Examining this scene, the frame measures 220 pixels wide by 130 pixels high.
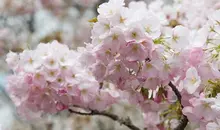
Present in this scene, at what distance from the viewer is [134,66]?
4.41 ft

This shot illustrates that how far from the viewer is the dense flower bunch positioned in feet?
4.29

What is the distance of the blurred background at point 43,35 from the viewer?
4.23 m

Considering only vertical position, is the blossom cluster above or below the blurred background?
above

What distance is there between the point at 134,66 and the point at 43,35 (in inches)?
123

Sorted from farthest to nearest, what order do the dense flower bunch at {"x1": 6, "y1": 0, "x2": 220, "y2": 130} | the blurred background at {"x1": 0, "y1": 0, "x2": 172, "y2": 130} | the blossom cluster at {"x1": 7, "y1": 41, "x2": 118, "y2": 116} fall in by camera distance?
the blurred background at {"x1": 0, "y1": 0, "x2": 172, "y2": 130} → the blossom cluster at {"x1": 7, "y1": 41, "x2": 118, "y2": 116} → the dense flower bunch at {"x1": 6, "y1": 0, "x2": 220, "y2": 130}

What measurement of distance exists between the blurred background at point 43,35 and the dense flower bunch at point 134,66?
7.70 ft

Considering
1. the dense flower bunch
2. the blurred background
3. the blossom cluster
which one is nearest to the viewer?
the dense flower bunch

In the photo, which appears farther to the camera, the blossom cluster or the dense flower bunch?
the blossom cluster

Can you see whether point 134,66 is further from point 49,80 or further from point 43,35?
point 43,35

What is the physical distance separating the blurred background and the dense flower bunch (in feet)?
7.70

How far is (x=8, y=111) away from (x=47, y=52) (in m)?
3.03

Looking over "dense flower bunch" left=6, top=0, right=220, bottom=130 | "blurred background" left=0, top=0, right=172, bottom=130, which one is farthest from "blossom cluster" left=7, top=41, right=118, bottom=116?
"blurred background" left=0, top=0, right=172, bottom=130

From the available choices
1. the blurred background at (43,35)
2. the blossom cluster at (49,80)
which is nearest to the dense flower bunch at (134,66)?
the blossom cluster at (49,80)

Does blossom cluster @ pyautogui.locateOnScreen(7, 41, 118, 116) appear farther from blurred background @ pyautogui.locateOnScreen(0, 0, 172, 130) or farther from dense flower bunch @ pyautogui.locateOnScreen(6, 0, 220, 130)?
blurred background @ pyautogui.locateOnScreen(0, 0, 172, 130)
